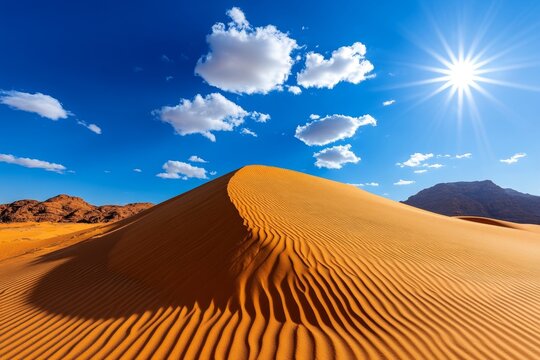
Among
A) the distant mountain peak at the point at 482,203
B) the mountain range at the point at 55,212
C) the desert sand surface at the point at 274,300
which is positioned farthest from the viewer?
the distant mountain peak at the point at 482,203

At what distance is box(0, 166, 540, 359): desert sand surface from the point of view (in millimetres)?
3012

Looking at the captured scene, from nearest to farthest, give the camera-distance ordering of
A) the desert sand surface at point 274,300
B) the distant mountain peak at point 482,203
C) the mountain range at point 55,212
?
the desert sand surface at point 274,300
the mountain range at point 55,212
the distant mountain peak at point 482,203

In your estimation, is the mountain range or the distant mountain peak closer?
the mountain range

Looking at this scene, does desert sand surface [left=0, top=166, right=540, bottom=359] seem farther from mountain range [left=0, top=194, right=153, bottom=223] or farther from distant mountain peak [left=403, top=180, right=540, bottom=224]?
distant mountain peak [left=403, top=180, right=540, bottom=224]

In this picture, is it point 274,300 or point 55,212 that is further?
point 55,212

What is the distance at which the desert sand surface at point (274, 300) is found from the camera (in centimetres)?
301

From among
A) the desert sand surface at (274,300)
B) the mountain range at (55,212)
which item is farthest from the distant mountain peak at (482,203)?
the mountain range at (55,212)

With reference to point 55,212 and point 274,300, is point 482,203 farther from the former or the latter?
point 55,212

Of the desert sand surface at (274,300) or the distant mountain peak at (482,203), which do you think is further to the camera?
the distant mountain peak at (482,203)

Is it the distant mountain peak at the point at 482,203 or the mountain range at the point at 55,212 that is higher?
the distant mountain peak at the point at 482,203

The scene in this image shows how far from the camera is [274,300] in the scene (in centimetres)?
371

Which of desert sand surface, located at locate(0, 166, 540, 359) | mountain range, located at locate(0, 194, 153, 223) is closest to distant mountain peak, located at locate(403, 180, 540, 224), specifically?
desert sand surface, located at locate(0, 166, 540, 359)

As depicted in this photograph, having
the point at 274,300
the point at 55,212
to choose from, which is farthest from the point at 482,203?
the point at 55,212

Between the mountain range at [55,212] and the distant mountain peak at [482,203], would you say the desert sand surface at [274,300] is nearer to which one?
the mountain range at [55,212]
